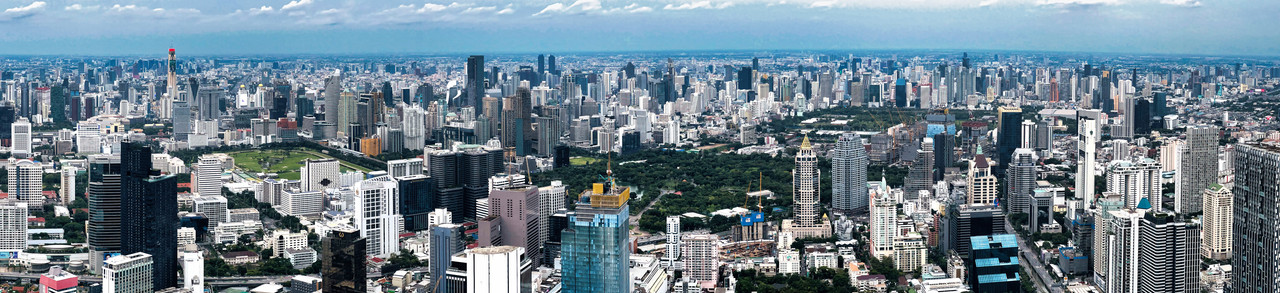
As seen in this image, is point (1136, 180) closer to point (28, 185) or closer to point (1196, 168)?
point (1196, 168)

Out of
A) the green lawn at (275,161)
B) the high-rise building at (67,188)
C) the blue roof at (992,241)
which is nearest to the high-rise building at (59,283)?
the high-rise building at (67,188)

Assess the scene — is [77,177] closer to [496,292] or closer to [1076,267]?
[496,292]

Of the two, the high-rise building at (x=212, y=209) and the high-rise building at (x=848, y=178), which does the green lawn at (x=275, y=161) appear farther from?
the high-rise building at (x=848, y=178)

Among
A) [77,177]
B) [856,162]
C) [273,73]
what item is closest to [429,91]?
[273,73]

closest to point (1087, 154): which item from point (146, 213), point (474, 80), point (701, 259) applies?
point (701, 259)

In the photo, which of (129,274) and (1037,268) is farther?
(1037,268)

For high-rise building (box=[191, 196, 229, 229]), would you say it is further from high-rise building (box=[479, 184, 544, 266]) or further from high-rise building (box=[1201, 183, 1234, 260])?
high-rise building (box=[1201, 183, 1234, 260])
